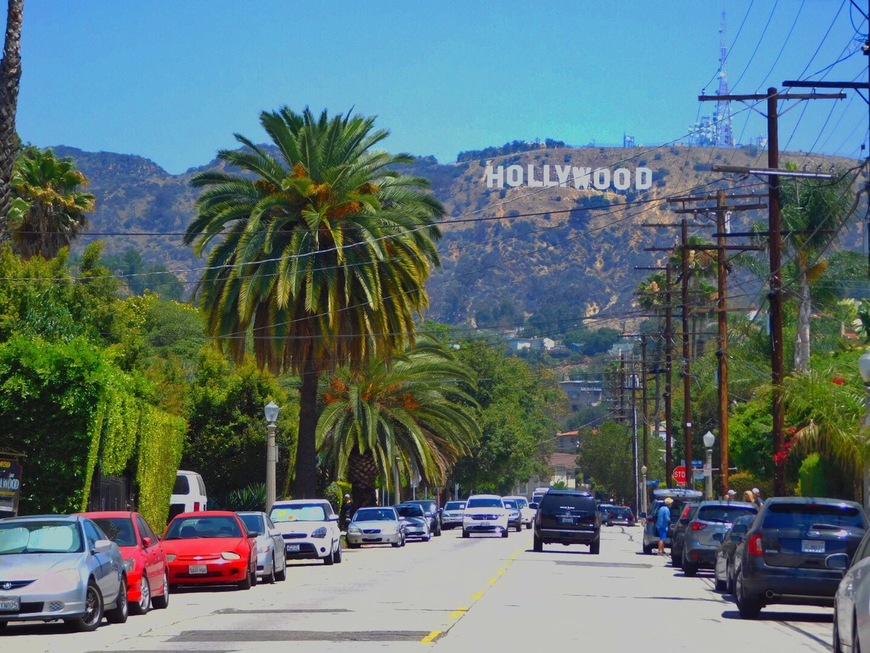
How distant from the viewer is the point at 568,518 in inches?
1602

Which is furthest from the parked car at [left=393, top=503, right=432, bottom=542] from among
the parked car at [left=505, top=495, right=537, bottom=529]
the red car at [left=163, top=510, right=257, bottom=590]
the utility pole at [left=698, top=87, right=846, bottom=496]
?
the red car at [left=163, top=510, right=257, bottom=590]

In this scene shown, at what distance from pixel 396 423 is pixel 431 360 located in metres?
3.15

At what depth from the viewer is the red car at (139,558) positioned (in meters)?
19.6

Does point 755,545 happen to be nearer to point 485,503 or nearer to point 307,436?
point 307,436

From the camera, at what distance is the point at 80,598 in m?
16.7

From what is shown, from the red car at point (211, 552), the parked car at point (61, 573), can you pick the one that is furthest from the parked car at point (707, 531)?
the parked car at point (61, 573)

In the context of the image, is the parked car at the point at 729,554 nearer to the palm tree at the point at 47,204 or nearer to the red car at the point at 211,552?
the red car at the point at 211,552

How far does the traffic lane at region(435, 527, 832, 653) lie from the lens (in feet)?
50.6

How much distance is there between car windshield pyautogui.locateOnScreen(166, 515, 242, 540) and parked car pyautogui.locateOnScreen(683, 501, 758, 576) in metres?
11.0

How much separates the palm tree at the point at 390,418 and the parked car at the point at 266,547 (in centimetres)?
2414

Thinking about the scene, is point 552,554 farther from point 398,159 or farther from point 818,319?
point 818,319

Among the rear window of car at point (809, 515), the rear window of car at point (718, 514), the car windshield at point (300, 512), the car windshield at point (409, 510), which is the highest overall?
the rear window of car at point (809, 515)

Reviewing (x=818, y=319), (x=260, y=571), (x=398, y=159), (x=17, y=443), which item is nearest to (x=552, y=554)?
(x=398, y=159)

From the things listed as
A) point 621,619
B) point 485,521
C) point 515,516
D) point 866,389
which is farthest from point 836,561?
point 515,516
